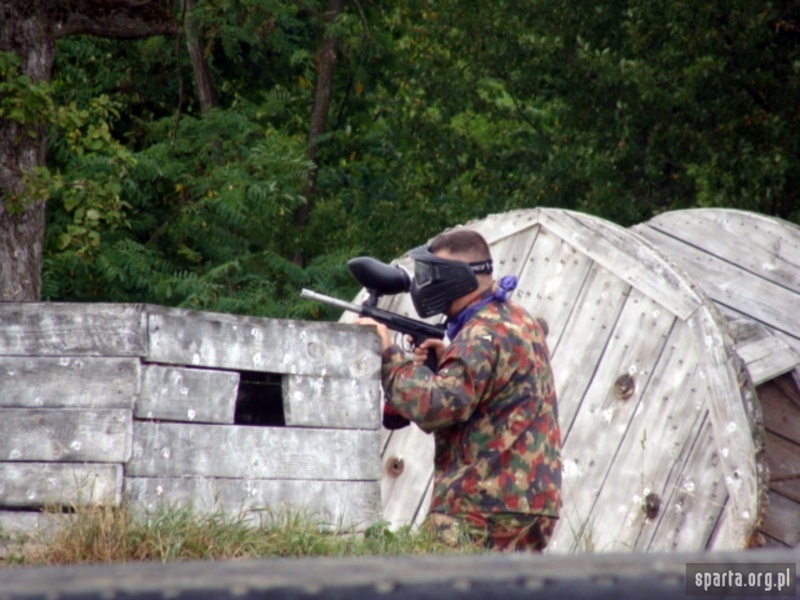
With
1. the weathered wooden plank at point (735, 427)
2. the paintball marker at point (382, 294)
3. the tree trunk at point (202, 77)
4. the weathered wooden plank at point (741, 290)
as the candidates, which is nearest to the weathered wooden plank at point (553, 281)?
the weathered wooden plank at point (741, 290)

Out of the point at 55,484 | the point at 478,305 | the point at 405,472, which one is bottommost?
the point at 405,472

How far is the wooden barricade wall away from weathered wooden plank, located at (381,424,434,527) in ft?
6.57

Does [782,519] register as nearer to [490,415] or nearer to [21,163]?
[490,415]

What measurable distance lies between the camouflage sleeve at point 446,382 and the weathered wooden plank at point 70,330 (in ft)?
3.66

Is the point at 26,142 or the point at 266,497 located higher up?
the point at 26,142

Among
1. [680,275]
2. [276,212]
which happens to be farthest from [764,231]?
[276,212]

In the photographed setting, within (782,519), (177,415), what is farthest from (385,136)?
(177,415)

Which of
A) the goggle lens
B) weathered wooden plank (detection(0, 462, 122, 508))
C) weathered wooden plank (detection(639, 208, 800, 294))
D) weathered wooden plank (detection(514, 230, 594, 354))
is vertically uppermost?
weathered wooden plank (detection(639, 208, 800, 294))

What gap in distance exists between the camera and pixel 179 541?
3.85 m

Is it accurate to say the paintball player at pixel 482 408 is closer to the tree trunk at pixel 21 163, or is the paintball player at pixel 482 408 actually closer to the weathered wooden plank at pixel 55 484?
the weathered wooden plank at pixel 55 484

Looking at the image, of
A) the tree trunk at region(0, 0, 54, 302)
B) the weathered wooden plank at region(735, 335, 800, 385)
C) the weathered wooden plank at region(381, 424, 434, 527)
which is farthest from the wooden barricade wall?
the tree trunk at region(0, 0, 54, 302)

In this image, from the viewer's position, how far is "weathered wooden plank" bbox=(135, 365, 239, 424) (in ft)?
14.4

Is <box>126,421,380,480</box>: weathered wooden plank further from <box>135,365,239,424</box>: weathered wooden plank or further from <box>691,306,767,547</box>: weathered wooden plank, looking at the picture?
<box>691,306,767,547</box>: weathered wooden plank

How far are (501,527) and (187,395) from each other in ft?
4.84
